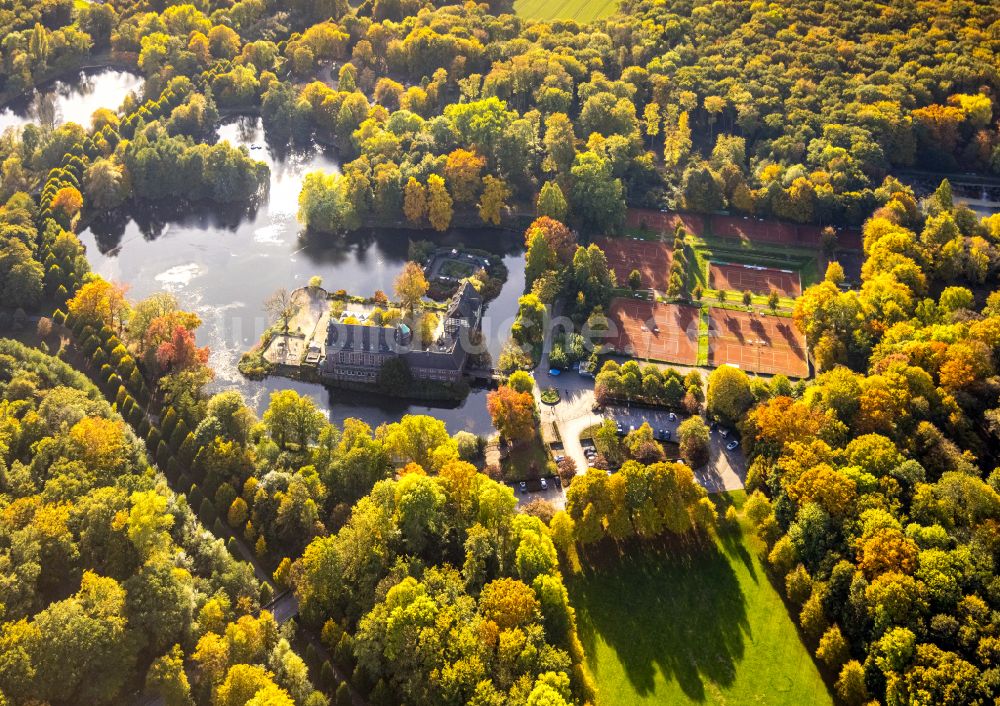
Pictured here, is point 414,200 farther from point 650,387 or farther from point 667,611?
point 667,611

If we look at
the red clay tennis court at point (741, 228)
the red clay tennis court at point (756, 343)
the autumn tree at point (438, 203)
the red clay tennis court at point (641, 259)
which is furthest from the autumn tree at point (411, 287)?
the red clay tennis court at point (741, 228)

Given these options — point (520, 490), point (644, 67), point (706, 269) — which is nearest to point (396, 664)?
point (520, 490)

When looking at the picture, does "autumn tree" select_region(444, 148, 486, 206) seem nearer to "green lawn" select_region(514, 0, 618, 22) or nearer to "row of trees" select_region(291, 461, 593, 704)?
"row of trees" select_region(291, 461, 593, 704)

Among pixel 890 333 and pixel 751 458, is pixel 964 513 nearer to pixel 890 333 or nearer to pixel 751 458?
pixel 751 458

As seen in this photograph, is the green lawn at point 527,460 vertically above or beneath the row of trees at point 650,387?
beneath

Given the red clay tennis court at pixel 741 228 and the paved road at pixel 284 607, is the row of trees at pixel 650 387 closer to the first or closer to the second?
the red clay tennis court at pixel 741 228

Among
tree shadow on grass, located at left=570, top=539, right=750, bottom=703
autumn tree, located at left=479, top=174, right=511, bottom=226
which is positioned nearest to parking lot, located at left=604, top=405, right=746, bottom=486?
tree shadow on grass, located at left=570, top=539, right=750, bottom=703
